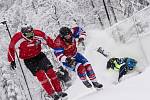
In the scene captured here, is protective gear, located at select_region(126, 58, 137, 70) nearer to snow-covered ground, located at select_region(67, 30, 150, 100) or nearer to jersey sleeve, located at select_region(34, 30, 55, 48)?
snow-covered ground, located at select_region(67, 30, 150, 100)

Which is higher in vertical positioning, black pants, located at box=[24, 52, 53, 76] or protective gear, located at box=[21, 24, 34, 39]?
protective gear, located at box=[21, 24, 34, 39]

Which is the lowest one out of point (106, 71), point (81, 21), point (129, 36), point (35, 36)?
point (81, 21)

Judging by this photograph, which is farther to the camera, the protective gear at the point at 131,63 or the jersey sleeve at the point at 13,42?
the protective gear at the point at 131,63

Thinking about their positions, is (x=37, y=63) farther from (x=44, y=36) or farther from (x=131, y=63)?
(x=131, y=63)

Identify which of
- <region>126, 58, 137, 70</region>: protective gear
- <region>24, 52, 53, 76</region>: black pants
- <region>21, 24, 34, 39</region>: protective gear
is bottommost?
<region>126, 58, 137, 70</region>: protective gear

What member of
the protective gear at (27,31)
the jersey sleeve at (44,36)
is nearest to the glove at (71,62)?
the jersey sleeve at (44,36)

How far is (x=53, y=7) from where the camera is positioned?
29.6 meters

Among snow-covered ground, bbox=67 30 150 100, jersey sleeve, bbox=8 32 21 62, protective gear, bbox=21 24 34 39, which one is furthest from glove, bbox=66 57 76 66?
jersey sleeve, bbox=8 32 21 62

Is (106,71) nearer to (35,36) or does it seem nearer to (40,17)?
(35,36)

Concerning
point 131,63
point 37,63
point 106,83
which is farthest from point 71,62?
point 106,83

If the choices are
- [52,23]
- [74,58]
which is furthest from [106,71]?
[52,23]

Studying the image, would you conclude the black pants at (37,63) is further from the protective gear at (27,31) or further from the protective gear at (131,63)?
the protective gear at (131,63)

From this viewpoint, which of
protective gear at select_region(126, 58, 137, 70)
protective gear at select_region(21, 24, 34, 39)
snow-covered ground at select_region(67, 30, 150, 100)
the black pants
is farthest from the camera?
protective gear at select_region(126, 58, 137, 70)

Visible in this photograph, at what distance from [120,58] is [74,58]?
10.7ft
